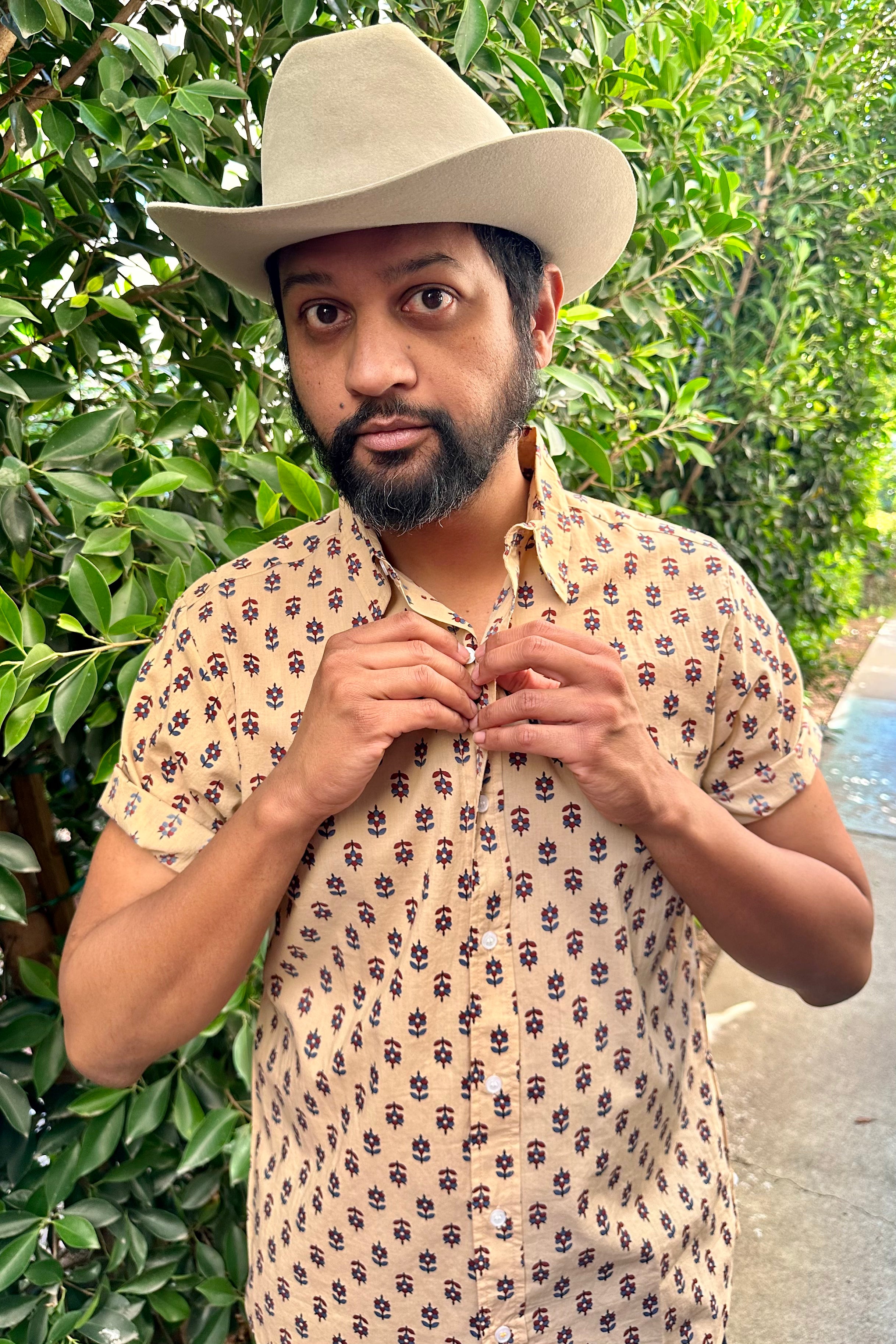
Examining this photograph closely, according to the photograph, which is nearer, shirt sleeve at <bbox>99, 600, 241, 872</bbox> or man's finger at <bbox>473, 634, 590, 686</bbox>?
man's finger at <bbox>473, 634, 590, 686</bbox>

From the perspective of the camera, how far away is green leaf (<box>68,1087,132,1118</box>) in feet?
5.16

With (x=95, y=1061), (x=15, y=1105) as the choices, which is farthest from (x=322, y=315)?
(x=15, y=1105)

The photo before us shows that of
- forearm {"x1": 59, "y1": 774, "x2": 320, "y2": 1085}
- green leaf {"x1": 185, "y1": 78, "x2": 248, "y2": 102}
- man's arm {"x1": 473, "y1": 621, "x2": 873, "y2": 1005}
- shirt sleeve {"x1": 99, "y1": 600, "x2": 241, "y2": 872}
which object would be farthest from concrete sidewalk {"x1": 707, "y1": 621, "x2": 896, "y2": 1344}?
green leaf {"x1": 185, "y1": 78, "x2": 248, "y2": 102}

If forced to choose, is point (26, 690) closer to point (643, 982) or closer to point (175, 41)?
point (643, 982)

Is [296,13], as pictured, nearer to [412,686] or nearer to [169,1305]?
[412,686]

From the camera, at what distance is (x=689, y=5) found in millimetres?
2361

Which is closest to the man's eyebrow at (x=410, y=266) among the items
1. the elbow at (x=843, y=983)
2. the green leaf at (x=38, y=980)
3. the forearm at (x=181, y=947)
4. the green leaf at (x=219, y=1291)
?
the forearm at (x=181, y=947)

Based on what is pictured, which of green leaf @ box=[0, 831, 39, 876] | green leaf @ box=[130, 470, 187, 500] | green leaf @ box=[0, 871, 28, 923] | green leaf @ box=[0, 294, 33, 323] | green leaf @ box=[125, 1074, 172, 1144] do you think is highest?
green leaf @ box=[0, 294, 33, 323]

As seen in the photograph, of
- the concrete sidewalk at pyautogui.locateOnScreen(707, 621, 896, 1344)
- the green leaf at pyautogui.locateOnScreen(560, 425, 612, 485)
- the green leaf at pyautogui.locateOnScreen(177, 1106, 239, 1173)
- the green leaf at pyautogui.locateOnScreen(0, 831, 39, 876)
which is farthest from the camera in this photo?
the concrete sidewalk at pyautogui.locateOnScreen(707, 621, 896, 1344)

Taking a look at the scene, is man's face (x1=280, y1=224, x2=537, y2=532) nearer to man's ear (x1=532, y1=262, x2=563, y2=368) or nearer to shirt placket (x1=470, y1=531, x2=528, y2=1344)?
man's ear (x1=532, y1=262, x2=563, y2=368)

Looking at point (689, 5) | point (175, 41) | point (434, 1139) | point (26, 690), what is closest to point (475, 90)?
point (175, 41)

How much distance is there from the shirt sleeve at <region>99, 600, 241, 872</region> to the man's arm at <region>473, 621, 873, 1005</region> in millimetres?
347

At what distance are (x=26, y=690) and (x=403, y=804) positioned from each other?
0.58 m

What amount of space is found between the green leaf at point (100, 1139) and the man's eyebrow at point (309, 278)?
1256mm
